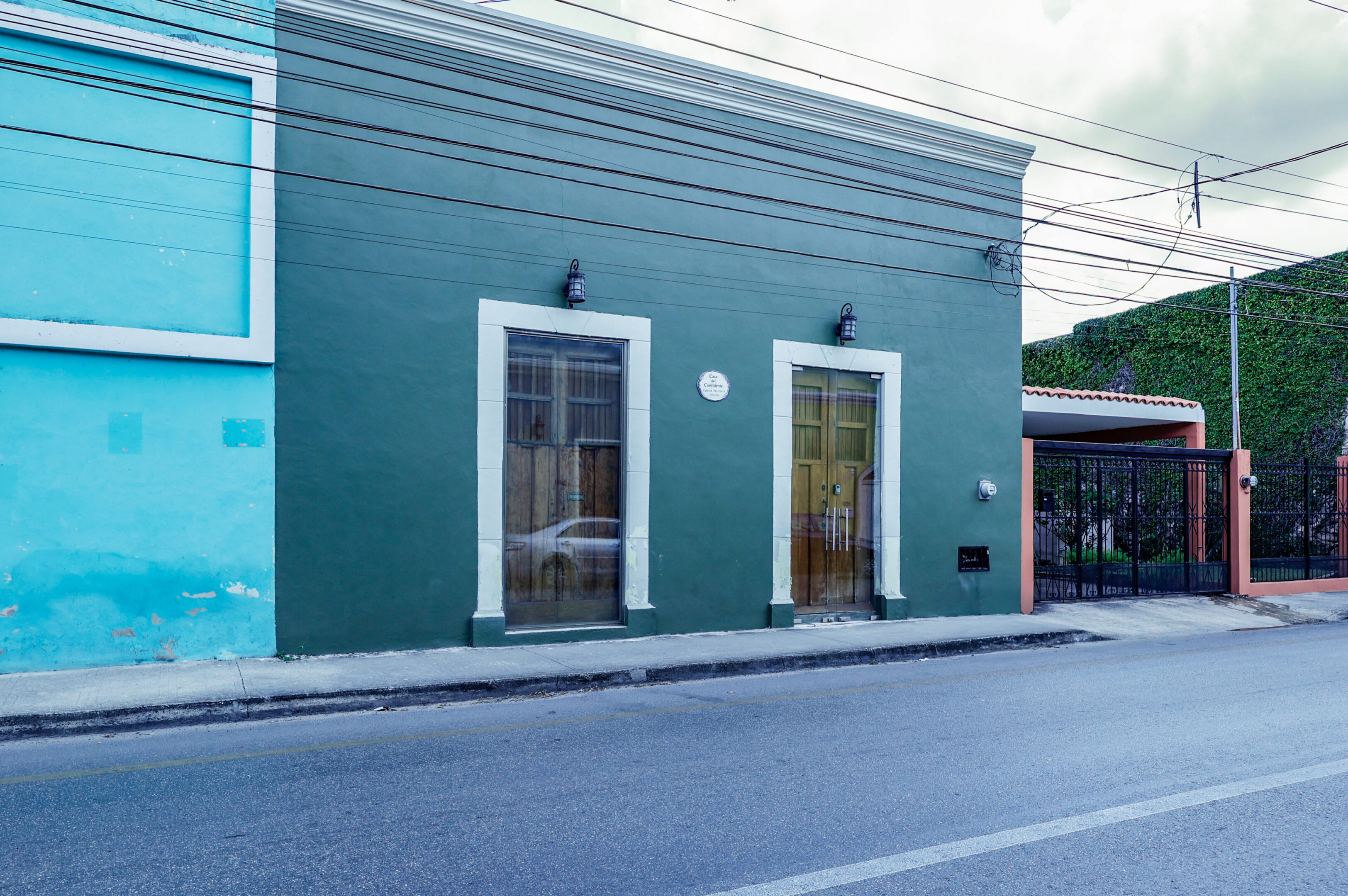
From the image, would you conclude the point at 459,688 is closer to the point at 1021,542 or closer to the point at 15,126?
the point at 15,126

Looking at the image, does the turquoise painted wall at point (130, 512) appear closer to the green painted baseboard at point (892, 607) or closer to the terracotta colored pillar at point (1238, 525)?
the green painted baseboard at point (892, 607)

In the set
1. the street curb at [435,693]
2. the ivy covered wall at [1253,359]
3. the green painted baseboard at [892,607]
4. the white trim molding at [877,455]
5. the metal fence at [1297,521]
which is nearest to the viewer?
the street curb at [435,693]

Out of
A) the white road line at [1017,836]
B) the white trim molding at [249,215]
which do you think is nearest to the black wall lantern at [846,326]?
the white trim molding at [249,215]

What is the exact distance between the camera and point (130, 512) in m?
7.91

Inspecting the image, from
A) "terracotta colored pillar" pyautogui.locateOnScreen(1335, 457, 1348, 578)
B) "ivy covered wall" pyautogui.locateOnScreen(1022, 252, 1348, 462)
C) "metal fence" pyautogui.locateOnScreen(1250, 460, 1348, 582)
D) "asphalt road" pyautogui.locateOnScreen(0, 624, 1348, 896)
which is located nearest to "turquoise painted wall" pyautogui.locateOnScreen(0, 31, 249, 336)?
"asphalt road" pyautogui.locateOnScreen(0, 624, 1348, 896)

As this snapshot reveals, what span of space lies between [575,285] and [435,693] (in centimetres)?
441

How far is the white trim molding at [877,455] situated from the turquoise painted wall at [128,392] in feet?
18.3

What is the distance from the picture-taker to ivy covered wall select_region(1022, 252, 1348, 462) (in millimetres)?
17828

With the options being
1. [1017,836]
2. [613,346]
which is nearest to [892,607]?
[613,346]

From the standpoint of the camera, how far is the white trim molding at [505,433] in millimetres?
9211

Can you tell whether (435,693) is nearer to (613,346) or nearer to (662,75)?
(613,346)

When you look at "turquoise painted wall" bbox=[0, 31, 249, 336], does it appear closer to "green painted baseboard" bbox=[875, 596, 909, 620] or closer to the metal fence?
"green painted baseboard" bbox=[875, 596, 909, 620]

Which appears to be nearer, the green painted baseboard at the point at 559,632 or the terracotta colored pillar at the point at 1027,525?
the green painted baseboard at the point at 559,632

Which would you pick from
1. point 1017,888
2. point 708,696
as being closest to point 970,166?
point 708,696
